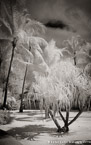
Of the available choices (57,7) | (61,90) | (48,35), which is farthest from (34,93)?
(57,7)

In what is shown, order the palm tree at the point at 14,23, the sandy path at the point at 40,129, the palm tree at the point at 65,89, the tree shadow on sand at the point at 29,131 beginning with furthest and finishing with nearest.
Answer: the palm tree at the point at 14,23
the palm tree at the point at 65,89
the tree shadow on sand at the point at 29,131
the sandy path at the point at 40,129

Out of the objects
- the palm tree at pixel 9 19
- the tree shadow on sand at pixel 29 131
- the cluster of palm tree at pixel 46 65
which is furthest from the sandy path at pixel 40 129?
the palm tree at pixel 9 19

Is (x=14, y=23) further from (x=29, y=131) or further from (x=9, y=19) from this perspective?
(x=29, y=131)

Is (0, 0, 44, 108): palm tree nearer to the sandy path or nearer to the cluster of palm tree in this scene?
the cluster of palm tree

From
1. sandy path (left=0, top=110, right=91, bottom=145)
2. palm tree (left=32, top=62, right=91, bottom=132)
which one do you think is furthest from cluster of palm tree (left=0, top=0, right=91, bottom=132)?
sandy path (left=0, top=110, right=91, bottom=145)

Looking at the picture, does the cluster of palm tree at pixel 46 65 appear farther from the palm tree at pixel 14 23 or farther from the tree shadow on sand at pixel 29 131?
the tree shadow on sand at pixel 29 131

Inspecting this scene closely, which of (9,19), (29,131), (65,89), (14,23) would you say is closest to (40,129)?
(29,131)

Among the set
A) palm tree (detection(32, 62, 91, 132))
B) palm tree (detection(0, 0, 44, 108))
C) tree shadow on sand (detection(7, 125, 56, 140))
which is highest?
palm tree (detection(0, 0, 44, 108))

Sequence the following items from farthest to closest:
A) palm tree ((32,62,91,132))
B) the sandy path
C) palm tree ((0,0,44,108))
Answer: palm tree ((0,0,44,108))
palm tree ((32,62,91,132))
the sandy path

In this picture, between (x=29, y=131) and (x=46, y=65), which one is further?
(x=46, y=65)

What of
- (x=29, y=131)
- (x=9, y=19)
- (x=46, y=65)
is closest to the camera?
(x=29, y=131)

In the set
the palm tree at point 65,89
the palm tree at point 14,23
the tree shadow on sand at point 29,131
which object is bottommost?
the tree shadow on sand at point 29,131

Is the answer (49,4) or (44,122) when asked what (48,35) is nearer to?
(49,4)

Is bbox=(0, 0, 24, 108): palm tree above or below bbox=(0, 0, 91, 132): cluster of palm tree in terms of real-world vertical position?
above
